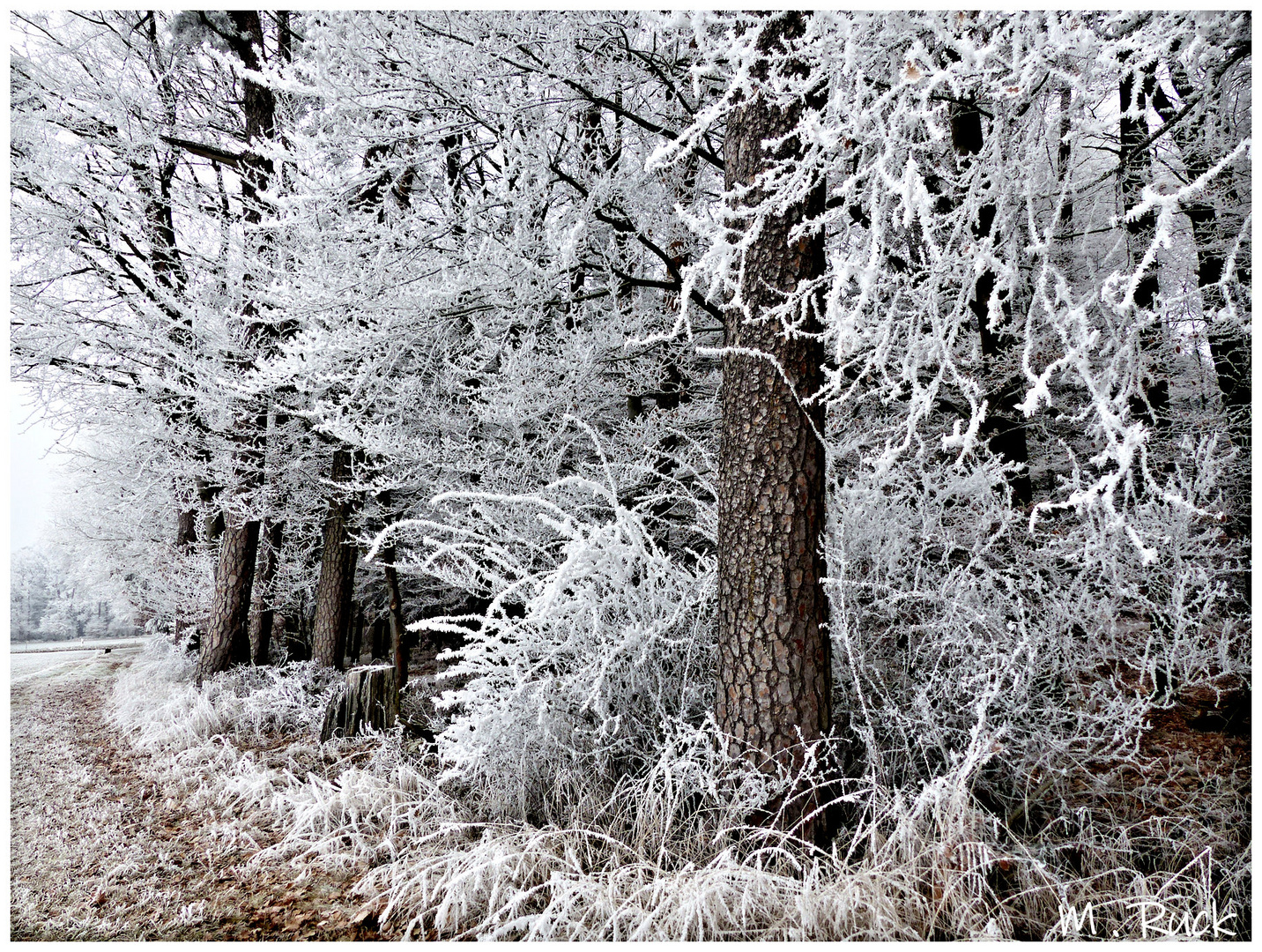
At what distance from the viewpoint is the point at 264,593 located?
23.7ft

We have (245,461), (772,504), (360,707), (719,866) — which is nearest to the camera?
(719,866)

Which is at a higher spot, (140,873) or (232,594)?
(232,594)

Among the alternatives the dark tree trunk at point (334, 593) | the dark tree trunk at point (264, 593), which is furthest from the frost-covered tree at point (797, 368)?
the dark tree trunk at point (264, 593)

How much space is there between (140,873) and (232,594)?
13.8 ft

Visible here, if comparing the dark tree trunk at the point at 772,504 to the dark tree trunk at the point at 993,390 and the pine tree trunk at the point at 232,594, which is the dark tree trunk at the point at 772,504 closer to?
the dark tree trunk at the point at 993,390

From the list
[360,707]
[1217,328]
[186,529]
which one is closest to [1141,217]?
[1217,328]

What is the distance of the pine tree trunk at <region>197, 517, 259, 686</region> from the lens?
21.1ft

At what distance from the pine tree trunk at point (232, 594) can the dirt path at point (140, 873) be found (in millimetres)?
Answer: 2099

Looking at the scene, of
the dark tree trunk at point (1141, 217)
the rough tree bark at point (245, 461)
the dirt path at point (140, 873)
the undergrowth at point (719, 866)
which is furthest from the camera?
the rough tree bark at point (245, 461)

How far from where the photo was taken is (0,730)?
2.59 metres

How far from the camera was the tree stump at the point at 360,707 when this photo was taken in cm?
425

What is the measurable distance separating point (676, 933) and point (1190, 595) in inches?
117

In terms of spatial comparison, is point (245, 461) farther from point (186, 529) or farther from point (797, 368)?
point (797, 368)

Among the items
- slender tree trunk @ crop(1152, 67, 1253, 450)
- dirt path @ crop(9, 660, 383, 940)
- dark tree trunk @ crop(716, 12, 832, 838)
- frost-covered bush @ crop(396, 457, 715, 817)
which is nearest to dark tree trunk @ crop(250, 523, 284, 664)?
dirt path @ crop(9, 660, 383, 940)
